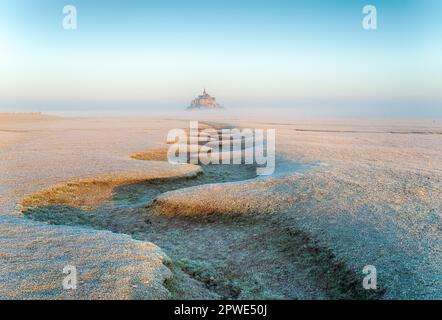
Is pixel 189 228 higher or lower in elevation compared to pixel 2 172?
lower

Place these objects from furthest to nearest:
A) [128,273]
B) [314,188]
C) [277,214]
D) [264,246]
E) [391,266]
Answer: [314,188] → [277,214] → [264,246] → [391,266] → [128,273]

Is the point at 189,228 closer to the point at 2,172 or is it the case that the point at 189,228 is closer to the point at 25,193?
the point at 25,193

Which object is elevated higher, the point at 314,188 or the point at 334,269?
the point at 314,188

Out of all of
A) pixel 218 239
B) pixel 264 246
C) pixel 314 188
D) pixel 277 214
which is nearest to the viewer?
pixel 264 246

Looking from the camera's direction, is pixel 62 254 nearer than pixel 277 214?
Yes

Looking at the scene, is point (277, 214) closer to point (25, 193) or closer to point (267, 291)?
point (267, 291)

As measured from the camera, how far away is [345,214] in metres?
11.4

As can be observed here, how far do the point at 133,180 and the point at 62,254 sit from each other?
980cm

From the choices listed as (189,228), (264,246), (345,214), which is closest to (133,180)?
(189,228)

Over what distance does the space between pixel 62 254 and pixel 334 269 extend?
640 cm

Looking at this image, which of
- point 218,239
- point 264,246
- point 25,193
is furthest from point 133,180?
point 264,246

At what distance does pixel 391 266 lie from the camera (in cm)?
815
